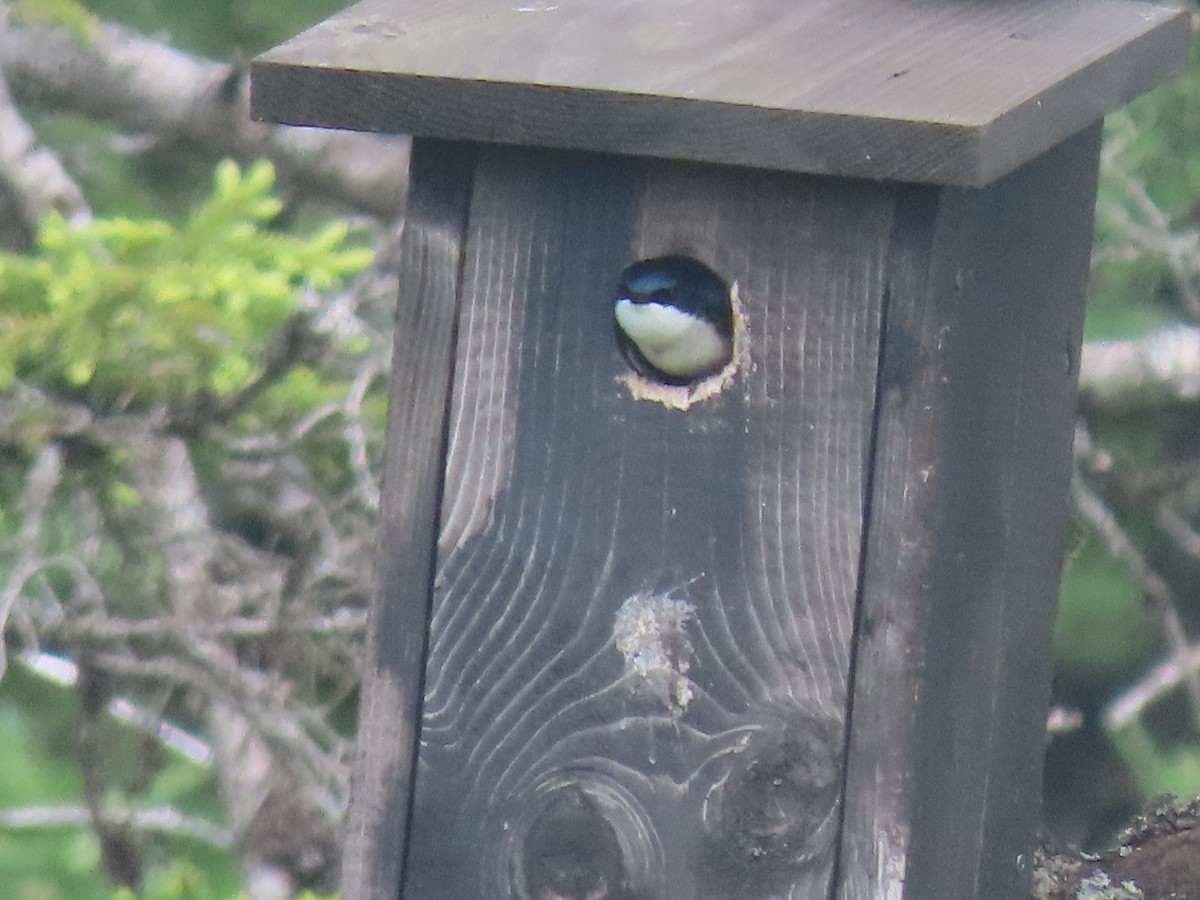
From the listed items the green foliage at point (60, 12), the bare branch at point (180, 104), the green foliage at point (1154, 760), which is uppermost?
the bare branch at point (180, 104)

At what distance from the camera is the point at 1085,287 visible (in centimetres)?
185

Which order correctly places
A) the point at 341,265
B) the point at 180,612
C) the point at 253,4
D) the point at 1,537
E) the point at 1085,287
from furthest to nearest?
the point at 253,4 → the point at 1,537 → the point at 180,612 → the point at 341,265 → the point at 1085,287

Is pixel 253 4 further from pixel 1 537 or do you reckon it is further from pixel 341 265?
pixel 341 265

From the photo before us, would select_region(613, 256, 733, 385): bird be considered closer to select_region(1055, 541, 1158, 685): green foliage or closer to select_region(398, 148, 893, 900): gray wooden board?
select_region(398, 148, 893, 900): gray wooden board

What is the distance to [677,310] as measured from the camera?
1461 millimetres

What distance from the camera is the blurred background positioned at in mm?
2129

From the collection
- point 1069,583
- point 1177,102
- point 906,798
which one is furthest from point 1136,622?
point 906,798

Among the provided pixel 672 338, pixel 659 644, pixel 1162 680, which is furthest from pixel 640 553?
Answer: pixel 1162 680

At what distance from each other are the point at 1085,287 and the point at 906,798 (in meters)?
0.66

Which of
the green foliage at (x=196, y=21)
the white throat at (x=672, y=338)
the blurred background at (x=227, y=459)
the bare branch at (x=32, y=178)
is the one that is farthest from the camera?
the green foliage at (x=196, y=21)

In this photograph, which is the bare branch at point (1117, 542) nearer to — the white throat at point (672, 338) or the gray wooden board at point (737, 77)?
the gray wooden board at point (737, 77)

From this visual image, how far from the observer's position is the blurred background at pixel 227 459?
2129mm

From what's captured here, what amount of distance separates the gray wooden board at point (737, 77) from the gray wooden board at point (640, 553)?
0.09 m

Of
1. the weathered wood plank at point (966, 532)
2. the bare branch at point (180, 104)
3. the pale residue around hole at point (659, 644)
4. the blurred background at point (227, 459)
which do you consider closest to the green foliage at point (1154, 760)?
the blurred background at point (227, 459)
